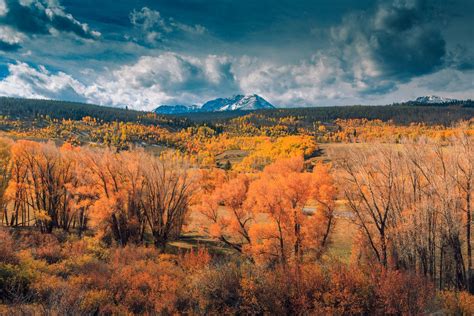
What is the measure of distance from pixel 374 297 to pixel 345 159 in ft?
44.4

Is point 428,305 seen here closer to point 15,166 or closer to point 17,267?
point 17,267

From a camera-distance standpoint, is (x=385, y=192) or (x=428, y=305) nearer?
(x=428, y=305)

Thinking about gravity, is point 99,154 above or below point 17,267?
above

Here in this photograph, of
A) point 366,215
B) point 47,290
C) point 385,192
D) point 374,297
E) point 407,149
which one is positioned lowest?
point 374,297

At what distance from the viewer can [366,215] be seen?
3147 centimetres

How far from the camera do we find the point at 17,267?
21188mm

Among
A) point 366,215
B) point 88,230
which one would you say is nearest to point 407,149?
point 366,215

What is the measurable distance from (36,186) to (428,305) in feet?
156

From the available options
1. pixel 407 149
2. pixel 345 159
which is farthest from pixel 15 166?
pixel 407 149

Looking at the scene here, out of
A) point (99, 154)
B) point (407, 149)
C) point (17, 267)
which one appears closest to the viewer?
point (17, 267)

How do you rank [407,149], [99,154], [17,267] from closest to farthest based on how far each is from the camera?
[17,267] → [407,149] → [99,154]

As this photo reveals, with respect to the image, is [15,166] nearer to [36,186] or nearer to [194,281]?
[36,186]

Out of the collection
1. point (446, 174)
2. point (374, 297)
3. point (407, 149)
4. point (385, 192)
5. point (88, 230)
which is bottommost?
point (88, 230)

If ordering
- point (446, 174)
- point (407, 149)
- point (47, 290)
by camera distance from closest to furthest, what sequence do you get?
point (47, 290)
point (446, 174)
point (407, 149)
